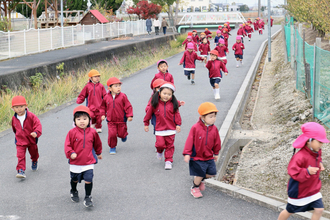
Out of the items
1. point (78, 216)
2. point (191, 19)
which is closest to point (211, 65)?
point (78, 216)

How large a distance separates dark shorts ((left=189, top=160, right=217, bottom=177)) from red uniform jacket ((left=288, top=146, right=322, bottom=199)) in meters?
1.51

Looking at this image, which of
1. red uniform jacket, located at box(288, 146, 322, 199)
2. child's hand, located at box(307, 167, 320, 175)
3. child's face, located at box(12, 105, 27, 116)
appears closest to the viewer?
child's hand, located at box(307, 167, 320, 175)

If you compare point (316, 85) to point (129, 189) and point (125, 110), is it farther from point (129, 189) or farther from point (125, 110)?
point (129, 189)

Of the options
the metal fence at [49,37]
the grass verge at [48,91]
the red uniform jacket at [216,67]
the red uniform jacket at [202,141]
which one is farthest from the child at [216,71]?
the metal fence at [49,37]

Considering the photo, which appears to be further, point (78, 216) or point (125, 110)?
point (125, 110)

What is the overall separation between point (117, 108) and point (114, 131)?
0.41 m

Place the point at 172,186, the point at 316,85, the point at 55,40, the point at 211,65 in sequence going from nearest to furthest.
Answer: the point at 172,186 → the point at 316,85 → the point at 211,65 → the point at 55,40

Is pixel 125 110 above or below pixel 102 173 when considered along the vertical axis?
above

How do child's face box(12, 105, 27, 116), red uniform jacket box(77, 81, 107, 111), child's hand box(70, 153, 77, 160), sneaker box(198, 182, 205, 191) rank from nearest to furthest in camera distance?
child's hand box(70, 153, 77, 160)
sneaker box(198, 182, 205, 191)
child's face box(12, 105, 27, 116)
red uniform jacket box(77, 81, 107, 111)

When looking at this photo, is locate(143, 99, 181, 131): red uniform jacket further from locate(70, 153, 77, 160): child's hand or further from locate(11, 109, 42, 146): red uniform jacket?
locate(70, 153, 77, 160): child's hand

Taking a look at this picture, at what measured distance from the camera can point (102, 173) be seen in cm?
693

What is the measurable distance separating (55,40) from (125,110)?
18204mm

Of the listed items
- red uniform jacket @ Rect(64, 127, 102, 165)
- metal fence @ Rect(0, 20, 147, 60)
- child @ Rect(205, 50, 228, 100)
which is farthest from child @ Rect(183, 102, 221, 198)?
metal fence @ Rect(0, 20, 147, 60)

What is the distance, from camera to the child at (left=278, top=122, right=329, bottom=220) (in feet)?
14.0
